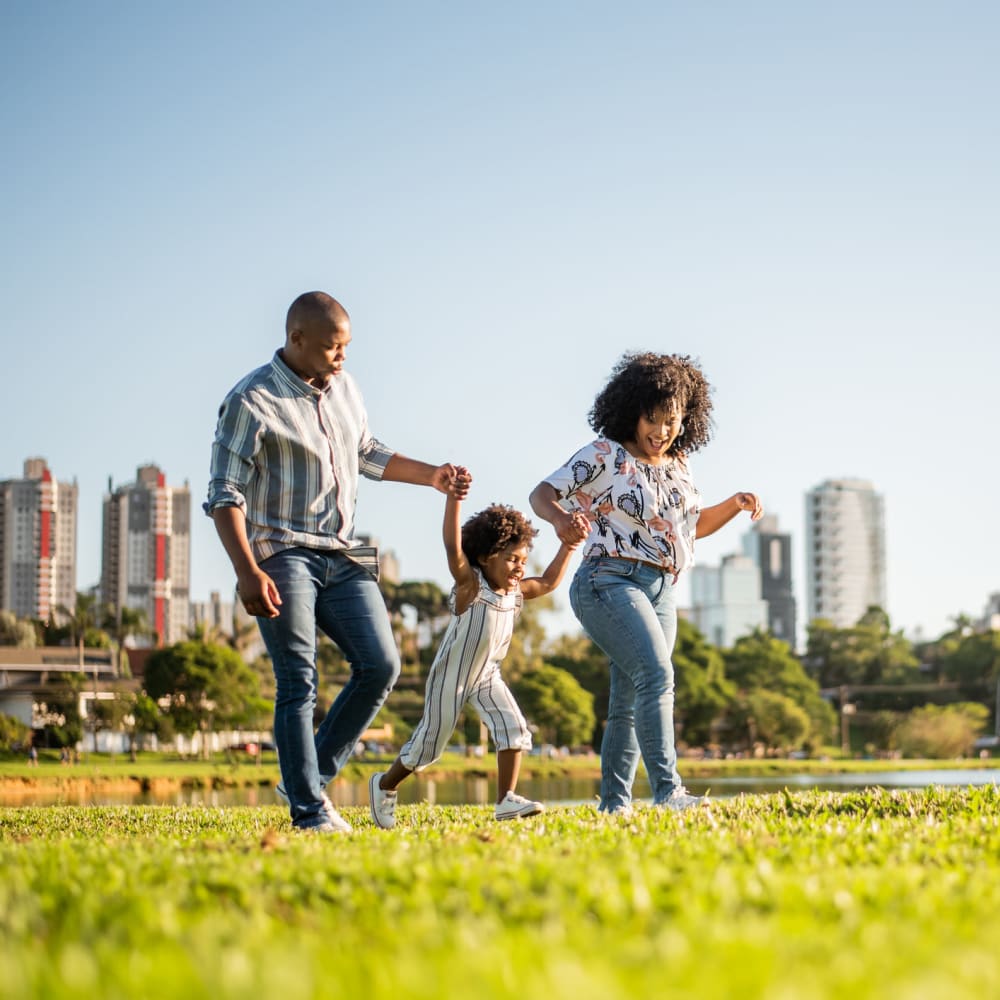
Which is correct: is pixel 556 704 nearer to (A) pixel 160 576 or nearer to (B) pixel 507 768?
(B) pixel 507 768

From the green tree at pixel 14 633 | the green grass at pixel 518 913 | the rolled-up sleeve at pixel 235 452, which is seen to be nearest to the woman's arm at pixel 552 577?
the rolled-up sleeve at pixel 235 452

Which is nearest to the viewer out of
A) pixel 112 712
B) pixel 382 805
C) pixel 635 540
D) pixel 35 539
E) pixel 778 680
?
pixel 382 805

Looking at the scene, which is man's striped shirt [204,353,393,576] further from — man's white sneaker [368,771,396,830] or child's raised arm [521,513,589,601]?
man's white sneaker [368,771,396,830]

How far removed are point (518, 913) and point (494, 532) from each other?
3.86 meters

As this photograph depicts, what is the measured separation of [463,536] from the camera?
6652mm

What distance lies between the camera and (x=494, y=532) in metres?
6.54

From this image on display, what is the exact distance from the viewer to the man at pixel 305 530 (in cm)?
562

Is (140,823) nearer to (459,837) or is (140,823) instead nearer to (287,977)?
(459,837)

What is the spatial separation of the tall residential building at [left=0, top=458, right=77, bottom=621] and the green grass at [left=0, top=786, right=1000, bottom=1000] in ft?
545

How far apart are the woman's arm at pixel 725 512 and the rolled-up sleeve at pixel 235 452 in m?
2.60

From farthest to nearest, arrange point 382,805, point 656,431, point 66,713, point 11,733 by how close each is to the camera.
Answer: point 66,713
point 11,733
point 656,431
point 382,805

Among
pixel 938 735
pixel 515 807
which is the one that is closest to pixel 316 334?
pixel 515 807

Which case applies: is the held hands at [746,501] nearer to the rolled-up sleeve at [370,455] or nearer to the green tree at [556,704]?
the rolled-up sleeve at [370,455]

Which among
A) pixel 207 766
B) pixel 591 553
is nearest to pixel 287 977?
pixel 591 553
